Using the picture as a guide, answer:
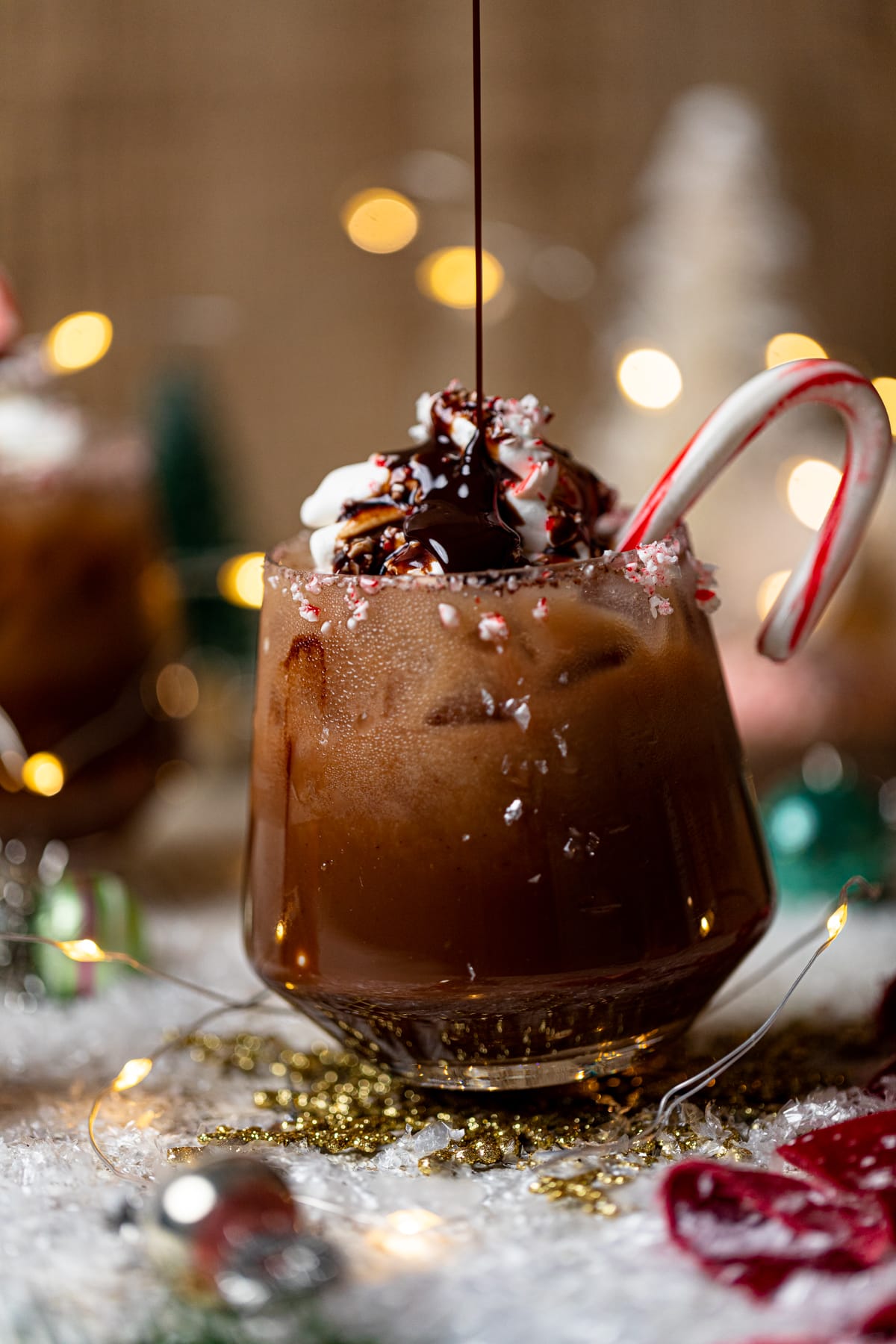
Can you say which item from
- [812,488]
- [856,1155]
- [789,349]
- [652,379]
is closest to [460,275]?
[652,379]

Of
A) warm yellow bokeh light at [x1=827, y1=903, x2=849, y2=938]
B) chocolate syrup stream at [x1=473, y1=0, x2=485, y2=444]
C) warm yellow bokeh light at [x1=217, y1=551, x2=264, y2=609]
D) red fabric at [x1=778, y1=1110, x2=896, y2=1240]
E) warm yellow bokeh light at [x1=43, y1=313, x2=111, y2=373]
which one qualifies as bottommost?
warm yellow bokeh light at [x1=217, y1=551, x2=264, y2=609]

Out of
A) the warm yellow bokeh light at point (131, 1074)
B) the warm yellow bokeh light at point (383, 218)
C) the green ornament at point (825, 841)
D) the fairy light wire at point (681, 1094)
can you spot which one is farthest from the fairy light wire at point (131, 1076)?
the warm yellow bokeh light at point (383, 218)

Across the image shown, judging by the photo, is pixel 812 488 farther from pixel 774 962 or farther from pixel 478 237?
pixel 478 237

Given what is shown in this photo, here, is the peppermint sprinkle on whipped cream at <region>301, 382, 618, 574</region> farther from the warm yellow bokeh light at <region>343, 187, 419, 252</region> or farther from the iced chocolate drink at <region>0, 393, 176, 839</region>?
the warm yellow bokeh light at <region>343, 187, 419, 252</region>

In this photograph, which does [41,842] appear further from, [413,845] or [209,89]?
[209,89]

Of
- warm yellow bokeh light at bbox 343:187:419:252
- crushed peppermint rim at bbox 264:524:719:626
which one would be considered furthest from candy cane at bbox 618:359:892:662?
warm yellow bokeh light at bbox 343:187:419:252

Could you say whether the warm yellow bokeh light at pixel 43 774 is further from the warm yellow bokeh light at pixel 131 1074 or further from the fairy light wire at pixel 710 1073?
the fairy light wire at pixel 710 1073

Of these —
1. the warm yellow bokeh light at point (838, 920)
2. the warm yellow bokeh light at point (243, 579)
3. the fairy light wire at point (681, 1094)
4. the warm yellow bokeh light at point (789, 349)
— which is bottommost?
the warm yellow bokeh light at point (243, 579)
